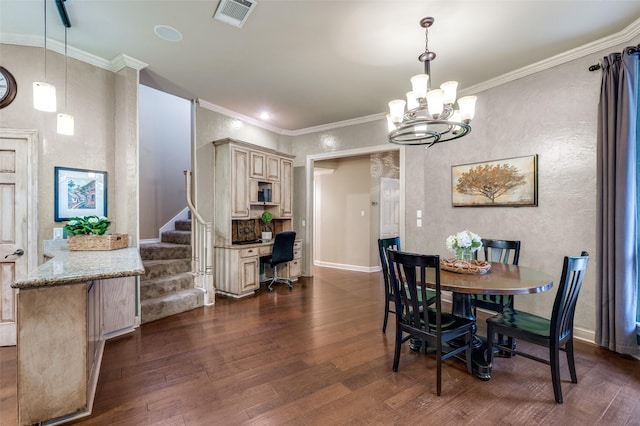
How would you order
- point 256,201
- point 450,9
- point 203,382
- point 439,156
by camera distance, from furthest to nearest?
point 256,201
point 439,156
point 450,9
point 203,382

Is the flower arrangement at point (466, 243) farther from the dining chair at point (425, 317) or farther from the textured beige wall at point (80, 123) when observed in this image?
the textured beige wall at point (80, 123)

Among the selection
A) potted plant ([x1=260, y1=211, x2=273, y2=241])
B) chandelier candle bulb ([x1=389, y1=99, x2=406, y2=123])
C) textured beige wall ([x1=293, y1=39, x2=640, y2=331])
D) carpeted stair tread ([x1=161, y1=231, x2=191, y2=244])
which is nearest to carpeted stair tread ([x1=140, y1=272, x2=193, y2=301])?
carpeted stair tread ([x1=161, y1=231, x2=191, y2=244])

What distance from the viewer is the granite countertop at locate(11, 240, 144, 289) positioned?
1491mm

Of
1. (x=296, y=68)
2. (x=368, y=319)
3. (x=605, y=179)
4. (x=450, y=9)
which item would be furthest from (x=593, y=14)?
(x=368, y=319)

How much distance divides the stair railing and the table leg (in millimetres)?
3034

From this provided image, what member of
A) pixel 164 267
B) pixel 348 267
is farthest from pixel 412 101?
pixel 348 267

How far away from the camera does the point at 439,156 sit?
13.4 ft

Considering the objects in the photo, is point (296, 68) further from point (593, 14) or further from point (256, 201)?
point (593, 14)

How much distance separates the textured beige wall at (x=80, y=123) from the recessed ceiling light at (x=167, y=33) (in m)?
0.75

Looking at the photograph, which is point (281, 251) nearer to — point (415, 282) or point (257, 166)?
point (257, 166)

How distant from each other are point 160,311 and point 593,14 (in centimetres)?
512

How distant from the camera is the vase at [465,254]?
2561 mm

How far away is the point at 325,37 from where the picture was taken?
2.73 meters

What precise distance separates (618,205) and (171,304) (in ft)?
15.4
